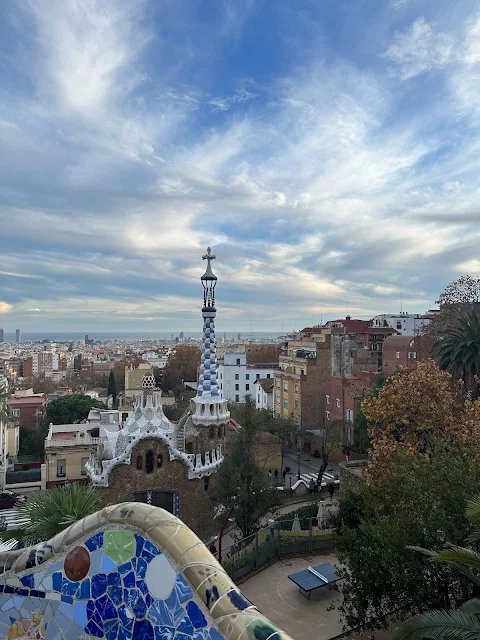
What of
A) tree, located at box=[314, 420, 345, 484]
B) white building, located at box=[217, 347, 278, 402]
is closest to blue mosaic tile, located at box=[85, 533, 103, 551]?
tree, located at box=[314, 420, 345, 484]

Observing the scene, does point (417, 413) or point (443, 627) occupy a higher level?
point (417, 413)

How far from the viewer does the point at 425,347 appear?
31.8 meters

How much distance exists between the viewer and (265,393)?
46.6 metres

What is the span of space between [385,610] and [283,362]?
34.3 metres

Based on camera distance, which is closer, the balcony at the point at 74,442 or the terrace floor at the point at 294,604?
the terrace floor at the point at 294,604

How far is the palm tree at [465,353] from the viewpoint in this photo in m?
18.8

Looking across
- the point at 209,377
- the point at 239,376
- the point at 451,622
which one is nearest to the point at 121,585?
the point at 451,622

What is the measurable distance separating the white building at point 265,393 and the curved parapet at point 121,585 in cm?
4205

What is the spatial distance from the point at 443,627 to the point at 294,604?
20.5 ft

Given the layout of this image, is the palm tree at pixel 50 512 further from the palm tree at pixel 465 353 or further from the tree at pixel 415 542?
the palm tree at pixel 465 353

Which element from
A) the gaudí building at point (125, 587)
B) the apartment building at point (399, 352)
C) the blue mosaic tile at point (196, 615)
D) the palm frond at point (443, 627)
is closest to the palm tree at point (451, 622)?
the palm frond at point (443, 627)

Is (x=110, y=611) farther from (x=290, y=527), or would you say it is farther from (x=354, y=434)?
(x=354, y=434)

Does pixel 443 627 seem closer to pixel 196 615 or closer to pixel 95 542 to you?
pixel 196 615

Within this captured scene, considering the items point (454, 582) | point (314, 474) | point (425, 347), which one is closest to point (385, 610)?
point (454, 582)
